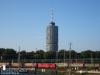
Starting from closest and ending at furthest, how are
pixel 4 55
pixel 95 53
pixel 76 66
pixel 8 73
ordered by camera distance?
1. pixel 8 73
2. pixel 76 66
3. pixel 4 55
4. pixel 95 53

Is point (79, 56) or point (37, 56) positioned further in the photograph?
point (79, 56)

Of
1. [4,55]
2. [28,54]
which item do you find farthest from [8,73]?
[28,54]

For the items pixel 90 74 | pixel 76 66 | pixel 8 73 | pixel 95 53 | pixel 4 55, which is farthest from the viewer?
pixel 95 53

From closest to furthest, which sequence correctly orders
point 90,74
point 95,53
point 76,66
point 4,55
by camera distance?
point 90,74 < point 76,66 < point 4,55 < point 95,53

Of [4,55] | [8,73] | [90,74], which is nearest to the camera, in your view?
[8,73]

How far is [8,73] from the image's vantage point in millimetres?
44188

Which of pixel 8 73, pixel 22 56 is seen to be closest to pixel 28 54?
pixel 22 56

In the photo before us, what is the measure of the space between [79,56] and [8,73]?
10423 centimetres

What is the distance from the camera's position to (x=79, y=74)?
57.8 m

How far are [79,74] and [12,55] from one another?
80778mm

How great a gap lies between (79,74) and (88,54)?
3280 inches

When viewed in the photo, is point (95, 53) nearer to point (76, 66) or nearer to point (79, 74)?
point (76, 66)

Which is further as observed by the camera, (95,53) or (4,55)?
(95,53)

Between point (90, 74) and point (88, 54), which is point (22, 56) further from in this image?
point (90, 74)
